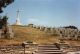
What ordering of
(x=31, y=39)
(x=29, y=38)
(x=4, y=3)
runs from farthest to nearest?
(x=29, y=38)
(x=31, y=39)
(x=4, y=3)

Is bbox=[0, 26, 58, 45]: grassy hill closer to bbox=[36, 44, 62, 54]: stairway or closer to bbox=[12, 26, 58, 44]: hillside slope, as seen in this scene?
bbox=[12, 26, 58, 44]: hillside slope

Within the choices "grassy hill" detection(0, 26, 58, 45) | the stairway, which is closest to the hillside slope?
"grassy hill" detection(0, 26, 58, 45)

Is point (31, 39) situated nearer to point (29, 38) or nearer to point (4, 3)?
point (29, 38)

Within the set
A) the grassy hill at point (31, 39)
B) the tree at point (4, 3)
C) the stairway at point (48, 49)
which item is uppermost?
the tree at point (4, 3)

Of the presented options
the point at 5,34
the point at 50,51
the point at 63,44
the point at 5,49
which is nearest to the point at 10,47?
the point at 5,49

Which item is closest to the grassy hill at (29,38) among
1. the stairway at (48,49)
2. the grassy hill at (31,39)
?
the grassy hill at (31,39)

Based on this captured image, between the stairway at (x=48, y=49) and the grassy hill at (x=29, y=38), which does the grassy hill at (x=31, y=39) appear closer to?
the grassy hill at (x=29, y=38)

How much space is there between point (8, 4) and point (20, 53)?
12.6 feet

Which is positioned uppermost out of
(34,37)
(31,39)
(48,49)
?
(34,37)

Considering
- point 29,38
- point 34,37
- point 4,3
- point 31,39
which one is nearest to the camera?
point 4,3

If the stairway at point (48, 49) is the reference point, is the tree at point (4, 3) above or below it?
above

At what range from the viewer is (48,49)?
18953 millimetres

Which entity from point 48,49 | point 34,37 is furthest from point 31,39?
point 48,49

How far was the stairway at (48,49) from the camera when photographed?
1817 cm
